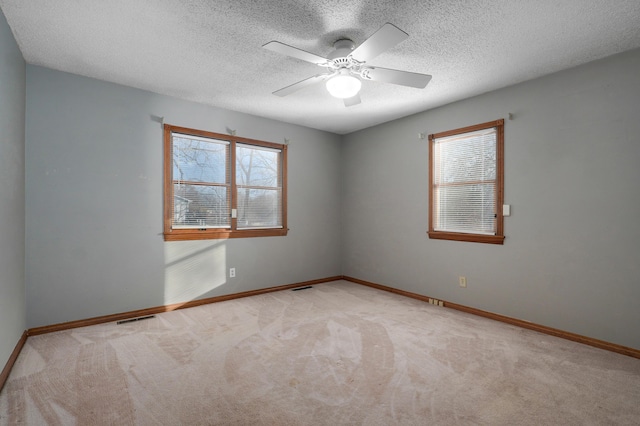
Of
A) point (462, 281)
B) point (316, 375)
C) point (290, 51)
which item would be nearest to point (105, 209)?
point (290, 51)

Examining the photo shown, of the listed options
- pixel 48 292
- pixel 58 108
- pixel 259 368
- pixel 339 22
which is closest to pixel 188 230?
pixel 48 292

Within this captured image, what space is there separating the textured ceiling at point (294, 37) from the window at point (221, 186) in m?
0.81

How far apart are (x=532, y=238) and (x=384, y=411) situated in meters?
2.50

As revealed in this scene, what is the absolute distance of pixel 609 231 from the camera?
9.20ft

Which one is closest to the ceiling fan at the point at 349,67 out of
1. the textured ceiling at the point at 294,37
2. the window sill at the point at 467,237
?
the textured ceiling at the point at 294,37

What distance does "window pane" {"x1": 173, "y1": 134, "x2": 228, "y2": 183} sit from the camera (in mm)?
3957

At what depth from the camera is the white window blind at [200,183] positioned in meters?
3.95

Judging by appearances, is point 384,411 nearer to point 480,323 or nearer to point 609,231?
point 480,323

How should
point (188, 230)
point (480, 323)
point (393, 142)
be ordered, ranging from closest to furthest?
point (480, 323), point (188, 230), point (393, 142)

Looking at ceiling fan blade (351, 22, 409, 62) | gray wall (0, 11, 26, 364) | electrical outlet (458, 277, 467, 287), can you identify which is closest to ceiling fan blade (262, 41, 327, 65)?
ceiling fan blade (351, 22, 409, 62)

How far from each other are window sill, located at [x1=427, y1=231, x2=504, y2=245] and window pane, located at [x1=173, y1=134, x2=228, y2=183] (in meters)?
3.00

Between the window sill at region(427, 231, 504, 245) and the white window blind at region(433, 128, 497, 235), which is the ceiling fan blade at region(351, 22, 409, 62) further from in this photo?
the window sill at region(427, 231, 504, 245)

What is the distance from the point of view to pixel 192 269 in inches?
158

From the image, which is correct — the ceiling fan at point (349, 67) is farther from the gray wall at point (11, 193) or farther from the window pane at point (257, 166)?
the gray wall at point (11, 193)
